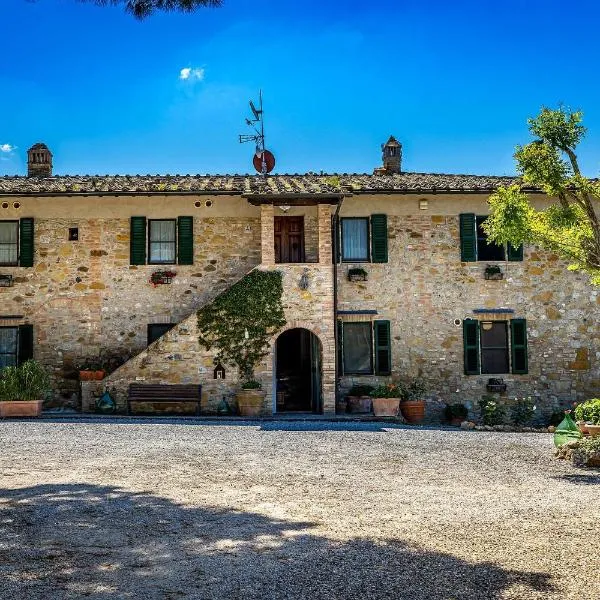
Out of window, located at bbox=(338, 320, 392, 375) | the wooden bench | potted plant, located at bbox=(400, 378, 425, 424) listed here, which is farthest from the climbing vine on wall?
potted plant, located at bbox=(400, 378, 425, 424)

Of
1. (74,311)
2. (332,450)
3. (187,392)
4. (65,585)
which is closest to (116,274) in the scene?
(74,311)

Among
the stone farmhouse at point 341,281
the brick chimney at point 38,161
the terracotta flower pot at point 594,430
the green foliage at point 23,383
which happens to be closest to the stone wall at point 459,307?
the stone farmhouse at point 341,281

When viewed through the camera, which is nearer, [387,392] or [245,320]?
[387,392]

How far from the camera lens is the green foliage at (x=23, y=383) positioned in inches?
574

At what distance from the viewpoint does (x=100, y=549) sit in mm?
5383

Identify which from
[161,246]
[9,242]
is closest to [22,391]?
[9,242]

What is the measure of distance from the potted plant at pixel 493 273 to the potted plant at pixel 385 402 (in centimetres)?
412

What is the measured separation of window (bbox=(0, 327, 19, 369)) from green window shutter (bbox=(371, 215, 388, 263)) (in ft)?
29.8

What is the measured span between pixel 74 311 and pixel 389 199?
837cm

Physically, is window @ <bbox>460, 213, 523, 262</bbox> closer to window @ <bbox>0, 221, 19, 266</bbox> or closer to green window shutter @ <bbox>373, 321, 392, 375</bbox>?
green window shutter @ <bbox>373, 321, 392, 375</bbox>

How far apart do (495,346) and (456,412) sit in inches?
81.8

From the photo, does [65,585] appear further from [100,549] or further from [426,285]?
[426,285]

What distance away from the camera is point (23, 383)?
48.4 ft

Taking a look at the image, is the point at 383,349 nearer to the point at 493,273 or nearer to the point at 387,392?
the point at 387,392
